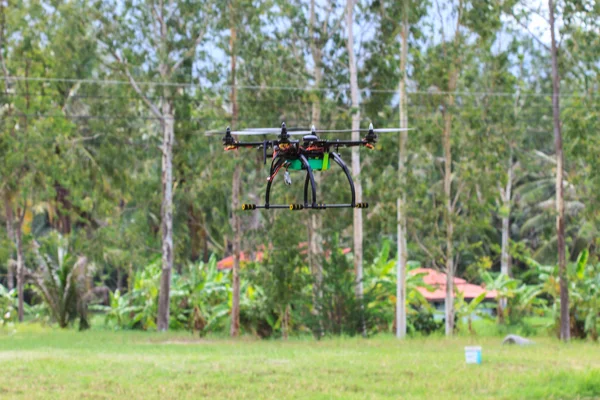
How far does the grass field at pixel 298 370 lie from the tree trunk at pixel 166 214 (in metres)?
3.54

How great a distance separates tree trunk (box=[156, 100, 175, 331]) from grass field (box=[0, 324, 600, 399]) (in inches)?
139

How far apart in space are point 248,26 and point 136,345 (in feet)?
30.8

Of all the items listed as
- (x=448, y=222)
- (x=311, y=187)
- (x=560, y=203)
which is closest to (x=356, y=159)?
(x=448, y=222)

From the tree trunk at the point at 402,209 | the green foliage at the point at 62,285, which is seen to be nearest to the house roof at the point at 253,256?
the tree trunk at the point at 402,209

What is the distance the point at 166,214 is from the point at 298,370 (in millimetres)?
11403

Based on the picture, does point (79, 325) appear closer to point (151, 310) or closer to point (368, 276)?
point (151, 310)

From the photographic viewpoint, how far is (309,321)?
2623cm

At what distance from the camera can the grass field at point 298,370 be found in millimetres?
15852

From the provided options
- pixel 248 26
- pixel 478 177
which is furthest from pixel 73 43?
pixel 478 177

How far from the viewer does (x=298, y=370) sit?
18.3 m

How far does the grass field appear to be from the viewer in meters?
15.9

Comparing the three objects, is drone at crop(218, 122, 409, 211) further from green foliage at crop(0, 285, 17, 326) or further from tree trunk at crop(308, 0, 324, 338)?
green foliage at crop(0, 285, 17, 326)

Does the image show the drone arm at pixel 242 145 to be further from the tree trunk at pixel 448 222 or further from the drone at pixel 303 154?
the tree trunk at pixel 448 222

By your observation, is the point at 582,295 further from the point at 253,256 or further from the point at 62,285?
the point at 62,285
